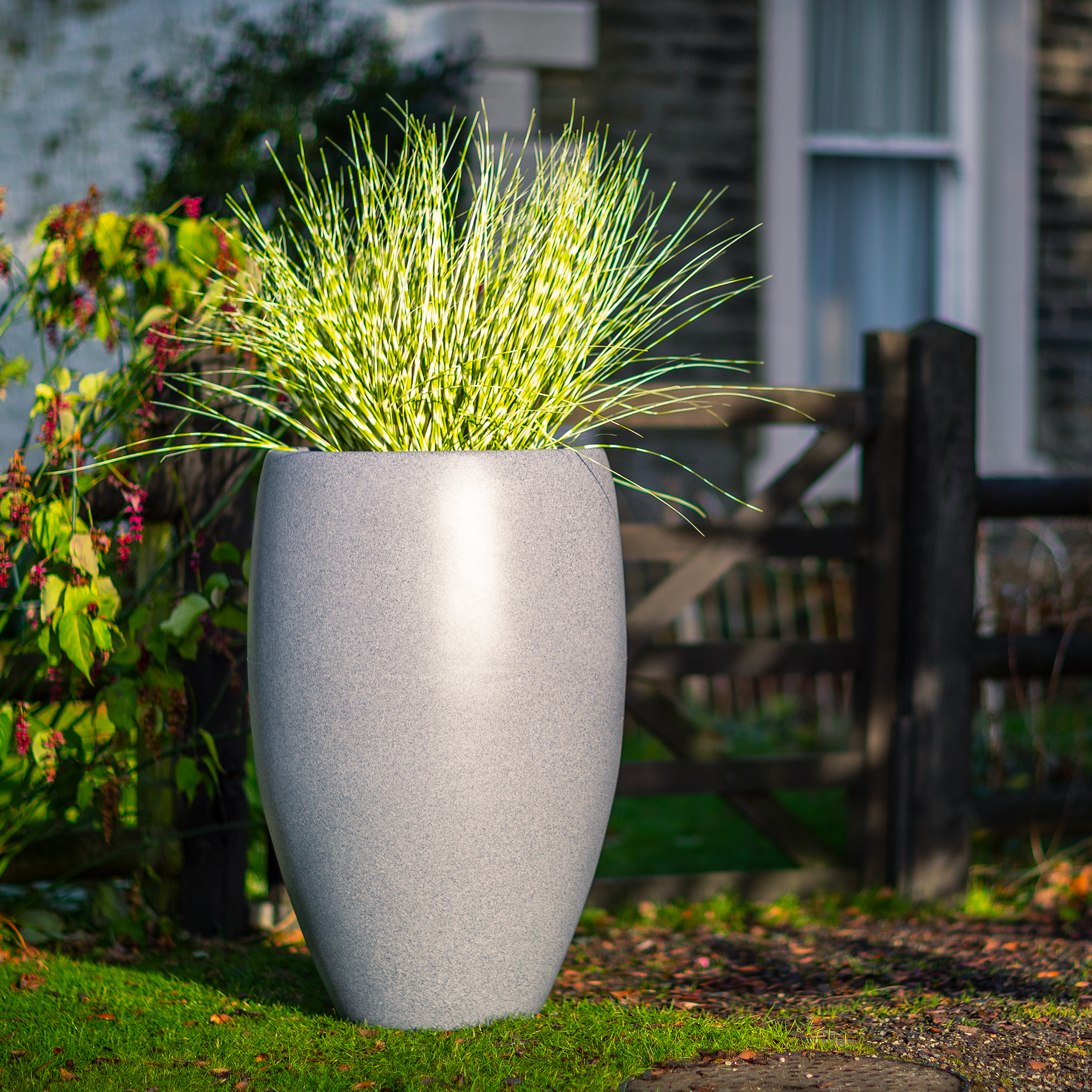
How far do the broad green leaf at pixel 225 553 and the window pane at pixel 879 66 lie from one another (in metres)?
4.59

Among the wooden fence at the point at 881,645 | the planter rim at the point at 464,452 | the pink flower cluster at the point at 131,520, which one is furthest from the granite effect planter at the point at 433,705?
the wooden fence at the point at 881,645

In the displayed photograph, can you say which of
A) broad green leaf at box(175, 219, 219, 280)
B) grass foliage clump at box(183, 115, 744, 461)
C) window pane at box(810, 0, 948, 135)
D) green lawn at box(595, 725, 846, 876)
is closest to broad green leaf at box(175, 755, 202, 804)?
grass foliage clump at box(183, 115, 744, 461)

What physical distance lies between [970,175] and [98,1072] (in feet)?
19.3

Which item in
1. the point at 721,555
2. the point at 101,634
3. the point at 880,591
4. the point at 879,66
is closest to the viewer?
the point at 101,634

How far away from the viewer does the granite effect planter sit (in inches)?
87.7

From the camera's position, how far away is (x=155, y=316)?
2865mm

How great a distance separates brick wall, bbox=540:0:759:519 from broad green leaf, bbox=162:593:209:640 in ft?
11.0

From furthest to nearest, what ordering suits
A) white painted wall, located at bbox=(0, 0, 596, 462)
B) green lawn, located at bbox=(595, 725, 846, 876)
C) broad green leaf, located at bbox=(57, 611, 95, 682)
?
white painted wall, located at bbox=(0, 0, 596, 462), green lawn, located at bbox=(595, 725, 846, 876), broad green leaf, located at bbox=(57, 611, 95, 682)

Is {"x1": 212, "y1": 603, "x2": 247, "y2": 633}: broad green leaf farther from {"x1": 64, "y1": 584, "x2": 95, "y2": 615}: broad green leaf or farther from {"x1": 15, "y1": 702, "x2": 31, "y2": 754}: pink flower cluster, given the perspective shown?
{"x1": 15, "y1": 702, "x2": 31, "y2": 754}: pink flower cluster

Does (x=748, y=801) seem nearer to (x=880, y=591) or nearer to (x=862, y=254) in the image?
(x=880, y=591)

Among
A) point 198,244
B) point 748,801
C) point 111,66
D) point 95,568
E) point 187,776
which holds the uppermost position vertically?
point 111,66

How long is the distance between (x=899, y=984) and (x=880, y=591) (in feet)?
3.70

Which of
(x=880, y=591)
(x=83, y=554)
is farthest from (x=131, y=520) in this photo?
(x=880, y=591)

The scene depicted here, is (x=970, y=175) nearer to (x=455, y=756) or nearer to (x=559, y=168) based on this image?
(x=559, y=168)
